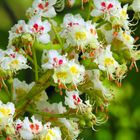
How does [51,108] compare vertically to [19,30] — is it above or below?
below

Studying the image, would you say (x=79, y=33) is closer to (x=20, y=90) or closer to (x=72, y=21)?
(x=72, y=21)

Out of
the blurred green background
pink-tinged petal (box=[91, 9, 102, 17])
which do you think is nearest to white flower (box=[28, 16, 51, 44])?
pink-tinged petal (box=[91, 9, 102, 17])

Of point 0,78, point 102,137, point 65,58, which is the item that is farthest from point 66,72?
point 102,137

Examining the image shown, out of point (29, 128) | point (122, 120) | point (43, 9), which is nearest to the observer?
point (29, 128)

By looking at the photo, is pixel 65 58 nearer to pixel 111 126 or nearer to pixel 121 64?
pixel 121 64

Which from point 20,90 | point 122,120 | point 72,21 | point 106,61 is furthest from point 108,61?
point 122,120

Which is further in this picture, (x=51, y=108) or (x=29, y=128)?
(x=51, y=108)
